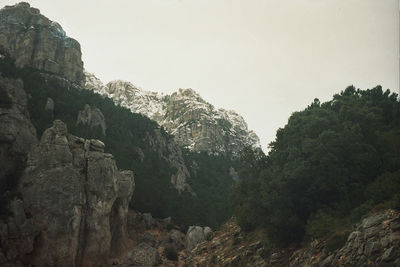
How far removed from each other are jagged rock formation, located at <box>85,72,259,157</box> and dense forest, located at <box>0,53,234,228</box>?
36.7 metres

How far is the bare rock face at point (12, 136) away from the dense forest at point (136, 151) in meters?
6.62

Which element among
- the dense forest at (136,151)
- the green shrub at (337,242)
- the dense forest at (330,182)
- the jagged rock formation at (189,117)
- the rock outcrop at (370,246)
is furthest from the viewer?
the jagged rock formation at (189,117)

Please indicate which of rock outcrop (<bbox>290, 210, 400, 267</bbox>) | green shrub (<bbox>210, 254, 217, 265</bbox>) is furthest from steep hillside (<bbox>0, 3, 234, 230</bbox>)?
rock outcrop (<bbox>290, 210, 400, 267</bbox>)

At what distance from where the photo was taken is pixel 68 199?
3325 centimetres

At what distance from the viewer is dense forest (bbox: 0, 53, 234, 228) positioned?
56.6 m

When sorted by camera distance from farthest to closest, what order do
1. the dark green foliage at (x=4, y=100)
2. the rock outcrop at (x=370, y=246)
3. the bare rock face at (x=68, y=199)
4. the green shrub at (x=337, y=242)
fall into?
the dark green foliage at (x=4, y=100) < the bare rock face at (x=68, y=199) < the green shrub at (x=337, y=242) < the rock outcrop at (x=370, y=246)

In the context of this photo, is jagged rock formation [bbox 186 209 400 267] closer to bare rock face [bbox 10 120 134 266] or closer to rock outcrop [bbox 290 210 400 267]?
rock outcrop [bbox 290 210 400 267]

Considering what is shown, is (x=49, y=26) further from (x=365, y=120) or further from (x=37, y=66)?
(x=365, y=120)

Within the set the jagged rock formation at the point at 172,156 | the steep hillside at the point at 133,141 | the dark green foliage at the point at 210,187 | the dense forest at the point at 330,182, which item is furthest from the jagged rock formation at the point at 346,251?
the jagged rock formation at the point at 172,156

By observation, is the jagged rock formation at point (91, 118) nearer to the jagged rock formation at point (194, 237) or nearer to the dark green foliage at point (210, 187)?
the dark green foliage at point (210, 187)

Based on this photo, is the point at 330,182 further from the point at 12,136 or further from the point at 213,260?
the point at 12,136

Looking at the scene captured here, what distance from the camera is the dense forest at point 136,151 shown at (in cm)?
5656

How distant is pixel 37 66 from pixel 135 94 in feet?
330

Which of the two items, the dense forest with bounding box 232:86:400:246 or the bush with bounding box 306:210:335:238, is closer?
the bush with bounding box 306:210:335:238
